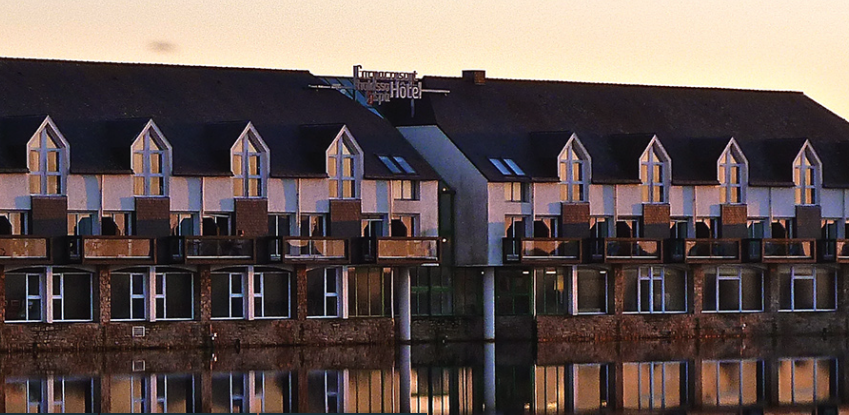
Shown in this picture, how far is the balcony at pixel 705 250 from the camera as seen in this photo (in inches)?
2980

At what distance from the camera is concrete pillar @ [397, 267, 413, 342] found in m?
71.3

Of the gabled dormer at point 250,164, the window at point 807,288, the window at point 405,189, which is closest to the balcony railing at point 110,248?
the gabled dormer at point 250,164

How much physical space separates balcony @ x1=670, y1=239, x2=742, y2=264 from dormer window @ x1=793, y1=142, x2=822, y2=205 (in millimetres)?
4075

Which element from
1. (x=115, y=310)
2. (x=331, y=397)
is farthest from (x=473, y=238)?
(x=331, y=397)

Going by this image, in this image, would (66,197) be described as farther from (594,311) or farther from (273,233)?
(594,311)

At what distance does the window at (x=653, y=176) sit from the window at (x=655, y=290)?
253 centimetres

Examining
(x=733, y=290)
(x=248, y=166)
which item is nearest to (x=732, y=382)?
(x=248, y=166)

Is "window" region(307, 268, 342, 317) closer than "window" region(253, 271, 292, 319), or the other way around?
"window" region(253, 271, 292, 319)

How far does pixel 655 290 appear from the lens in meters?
76.7

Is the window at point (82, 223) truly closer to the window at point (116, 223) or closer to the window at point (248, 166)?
the window at point (116, 223)

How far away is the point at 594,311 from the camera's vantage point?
2960 inches

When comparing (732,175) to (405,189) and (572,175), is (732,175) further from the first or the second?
(405,189)

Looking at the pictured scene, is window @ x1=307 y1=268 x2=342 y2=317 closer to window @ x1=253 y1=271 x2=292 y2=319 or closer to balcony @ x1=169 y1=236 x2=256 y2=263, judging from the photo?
window @ x1=253 y1=271 x2=292 y2=319

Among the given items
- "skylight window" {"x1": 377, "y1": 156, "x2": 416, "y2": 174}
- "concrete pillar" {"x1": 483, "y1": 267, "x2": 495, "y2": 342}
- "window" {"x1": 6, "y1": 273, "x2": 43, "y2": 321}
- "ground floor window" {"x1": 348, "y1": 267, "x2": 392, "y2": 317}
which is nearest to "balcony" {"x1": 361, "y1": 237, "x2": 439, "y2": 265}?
"ground floor window" {"x1": 348, "y1": 267, "x2": 392, "y2": 317}
